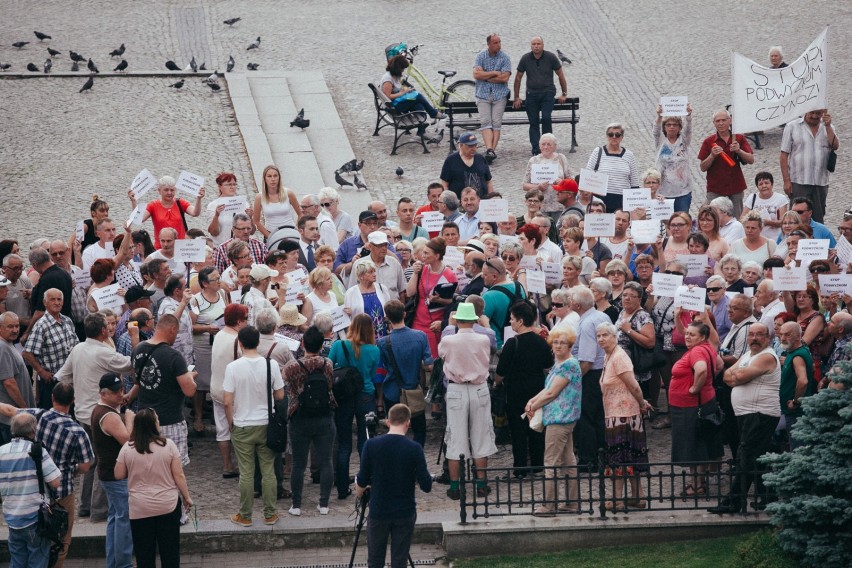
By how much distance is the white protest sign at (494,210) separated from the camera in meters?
15.2

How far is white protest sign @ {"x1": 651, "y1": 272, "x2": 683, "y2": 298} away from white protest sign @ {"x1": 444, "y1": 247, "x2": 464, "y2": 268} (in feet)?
6.77

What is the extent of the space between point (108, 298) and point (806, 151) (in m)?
9.13

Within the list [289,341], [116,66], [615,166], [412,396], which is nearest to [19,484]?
[289,341]

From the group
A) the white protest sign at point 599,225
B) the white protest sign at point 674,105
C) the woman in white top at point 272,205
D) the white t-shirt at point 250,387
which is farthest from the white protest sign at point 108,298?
the white protest sign at point 674,105

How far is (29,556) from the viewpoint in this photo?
10758mm

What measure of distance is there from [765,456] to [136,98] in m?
16.3

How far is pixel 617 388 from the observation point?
464 inches

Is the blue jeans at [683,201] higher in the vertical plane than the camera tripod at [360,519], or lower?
higher

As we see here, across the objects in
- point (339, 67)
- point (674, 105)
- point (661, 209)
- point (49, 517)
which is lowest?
point (49, 517)

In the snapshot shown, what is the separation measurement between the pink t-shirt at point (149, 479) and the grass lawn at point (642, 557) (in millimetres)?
2495

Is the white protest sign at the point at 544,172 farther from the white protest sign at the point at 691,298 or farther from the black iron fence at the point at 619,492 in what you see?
the black iron fence at the point at 619,492

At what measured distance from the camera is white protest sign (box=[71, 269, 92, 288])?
14391 mm

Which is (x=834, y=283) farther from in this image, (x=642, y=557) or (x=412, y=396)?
(x=412, y=396)

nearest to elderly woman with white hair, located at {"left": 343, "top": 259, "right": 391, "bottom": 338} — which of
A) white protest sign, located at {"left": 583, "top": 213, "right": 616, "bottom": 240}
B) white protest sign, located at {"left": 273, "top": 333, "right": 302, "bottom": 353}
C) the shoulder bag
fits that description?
the shoulder bag
